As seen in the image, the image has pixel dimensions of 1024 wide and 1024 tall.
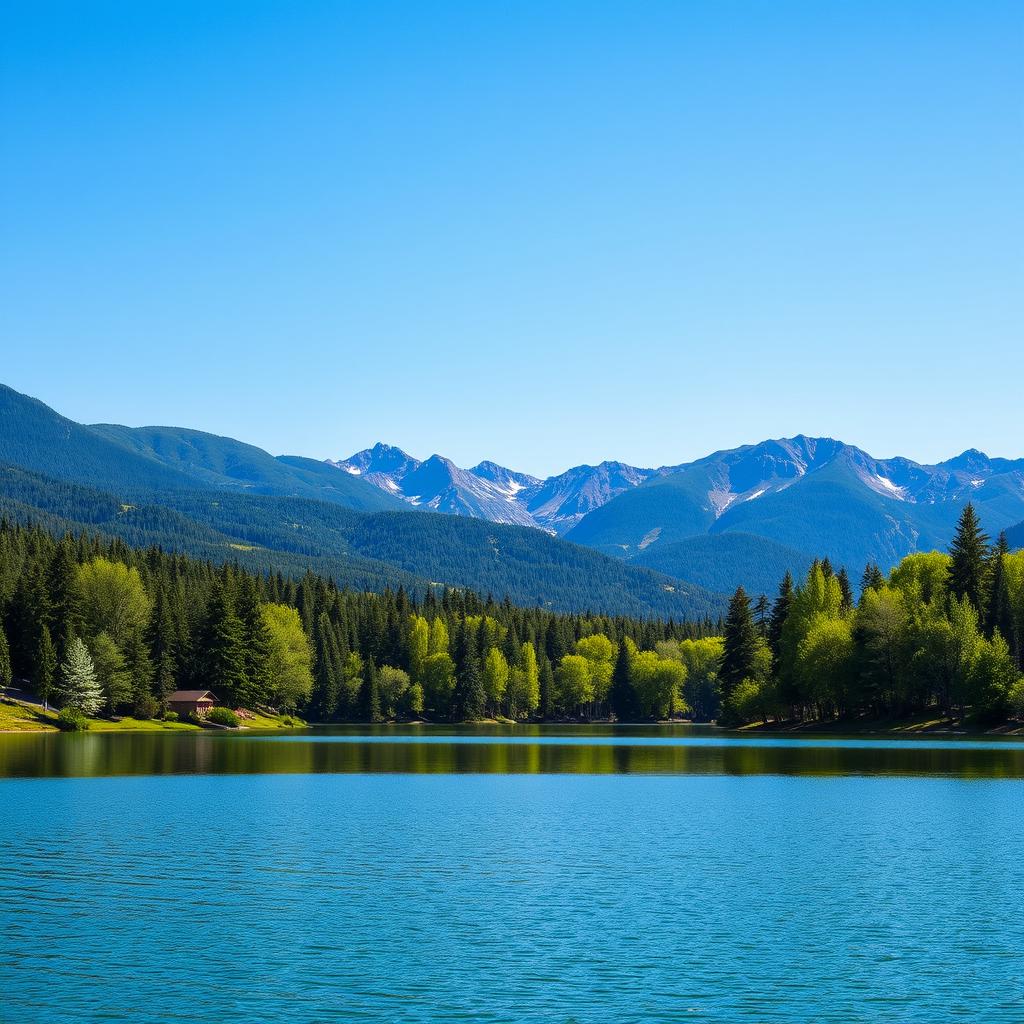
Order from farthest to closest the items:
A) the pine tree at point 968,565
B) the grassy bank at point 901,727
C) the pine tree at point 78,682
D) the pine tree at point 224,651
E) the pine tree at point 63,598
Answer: the pine tree at point 224,651 < the pine tree at point 63,598 < the pine tree at point 78,682 < the pine tree at point 968,565 < the grassy bank at point 901,727

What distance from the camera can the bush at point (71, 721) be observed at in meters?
134

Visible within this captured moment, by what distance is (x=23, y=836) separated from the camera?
4766cm

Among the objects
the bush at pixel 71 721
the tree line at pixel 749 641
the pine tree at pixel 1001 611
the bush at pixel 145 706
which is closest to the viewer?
the tree line at pixel 749 641

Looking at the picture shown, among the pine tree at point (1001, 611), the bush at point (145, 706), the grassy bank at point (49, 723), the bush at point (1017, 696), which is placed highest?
the pine tree at point (1001, 611)

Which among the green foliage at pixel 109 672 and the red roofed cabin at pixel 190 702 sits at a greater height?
the green foliage at pixel 109 672

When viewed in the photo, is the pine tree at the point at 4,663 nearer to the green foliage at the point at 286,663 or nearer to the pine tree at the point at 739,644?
the green foliage at the point at 286,663

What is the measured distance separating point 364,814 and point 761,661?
117m

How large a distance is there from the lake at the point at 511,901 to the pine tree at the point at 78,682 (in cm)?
6899

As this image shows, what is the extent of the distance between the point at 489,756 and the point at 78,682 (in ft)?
178

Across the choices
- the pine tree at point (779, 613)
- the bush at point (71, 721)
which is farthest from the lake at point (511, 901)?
the pine tree at point (779, 613)

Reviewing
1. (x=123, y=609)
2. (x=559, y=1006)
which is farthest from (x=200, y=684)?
(x=559, y=1006)

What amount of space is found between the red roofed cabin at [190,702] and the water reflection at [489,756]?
43.6 ft

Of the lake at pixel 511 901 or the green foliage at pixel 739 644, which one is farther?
the green foliage at pixel 739 644

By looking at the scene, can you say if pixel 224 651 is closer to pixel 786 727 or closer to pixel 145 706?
pixel 145 706
